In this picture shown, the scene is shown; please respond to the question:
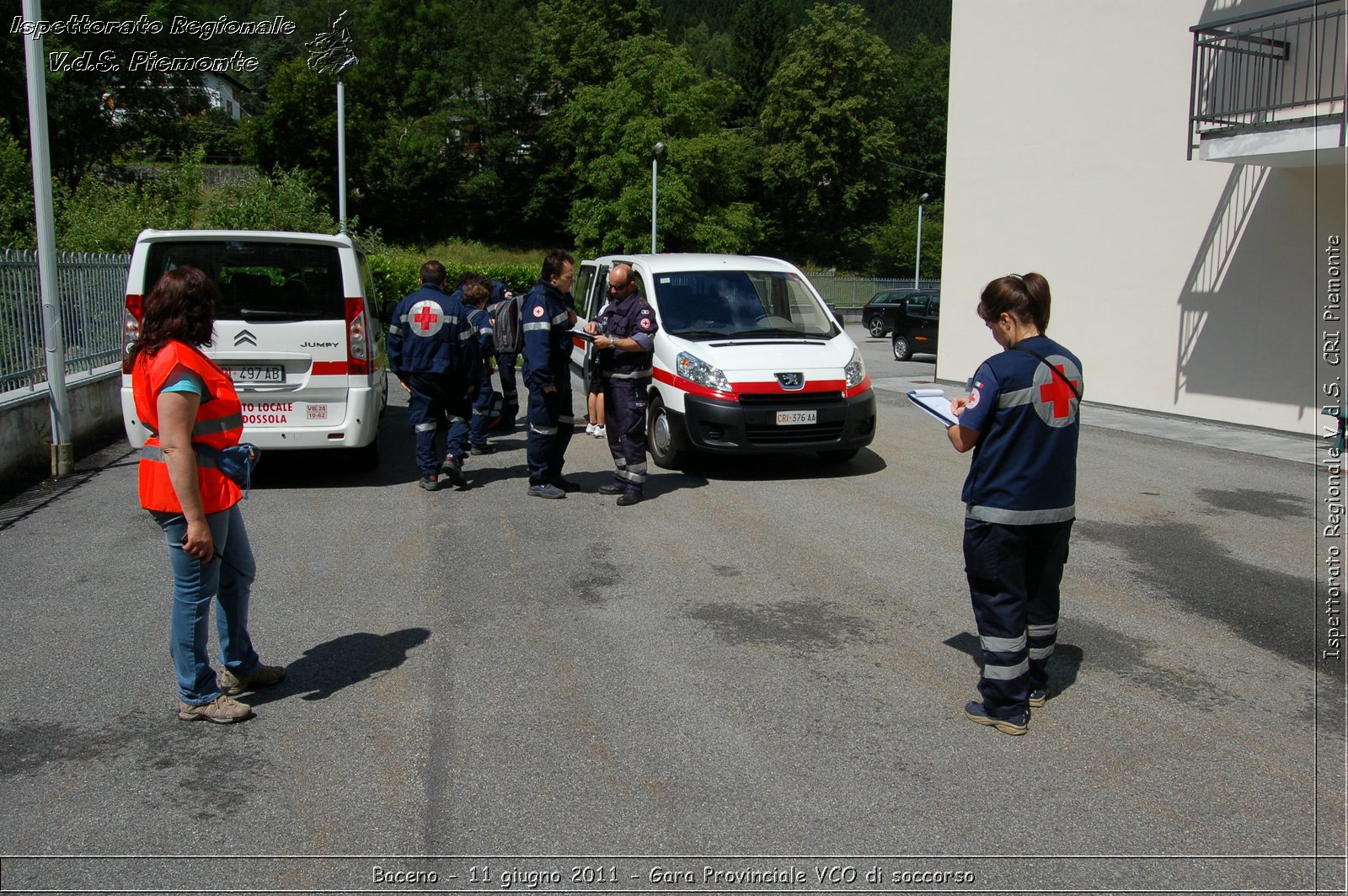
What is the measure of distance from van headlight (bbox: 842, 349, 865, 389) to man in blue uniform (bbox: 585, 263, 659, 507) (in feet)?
6.67

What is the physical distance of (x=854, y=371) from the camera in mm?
10164

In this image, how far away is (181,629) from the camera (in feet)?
14.3

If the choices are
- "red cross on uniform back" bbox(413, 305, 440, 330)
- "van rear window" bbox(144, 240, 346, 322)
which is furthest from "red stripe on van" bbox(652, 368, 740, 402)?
"van rear window" bbox(144, 240, 346, 322)

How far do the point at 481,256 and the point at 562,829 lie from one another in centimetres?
5997

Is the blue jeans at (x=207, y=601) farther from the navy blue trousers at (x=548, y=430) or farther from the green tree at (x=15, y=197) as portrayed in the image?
the green tree at (x=15, y=197)

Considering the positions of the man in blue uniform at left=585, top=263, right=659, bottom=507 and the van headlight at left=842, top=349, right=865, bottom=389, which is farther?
the van headlight at left=842, top=349, right=865, bottom=389

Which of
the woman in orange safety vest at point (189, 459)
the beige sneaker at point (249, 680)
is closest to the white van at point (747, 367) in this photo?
the beige sneaker at point (249, 680)

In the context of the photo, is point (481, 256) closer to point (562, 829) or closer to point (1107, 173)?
point (1107, 173)

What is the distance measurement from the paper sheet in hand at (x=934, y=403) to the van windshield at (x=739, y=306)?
5.41 m

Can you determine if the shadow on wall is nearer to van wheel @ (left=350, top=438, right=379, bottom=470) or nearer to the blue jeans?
van wheel @ (left=350, top=438, right=379, bottom=470)

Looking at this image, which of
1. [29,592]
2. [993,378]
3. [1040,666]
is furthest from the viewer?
[29,592]

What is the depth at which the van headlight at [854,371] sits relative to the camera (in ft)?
32.9

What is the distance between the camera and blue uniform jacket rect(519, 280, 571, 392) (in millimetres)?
8867

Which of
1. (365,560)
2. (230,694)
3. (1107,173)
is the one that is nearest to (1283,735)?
(230,694)
